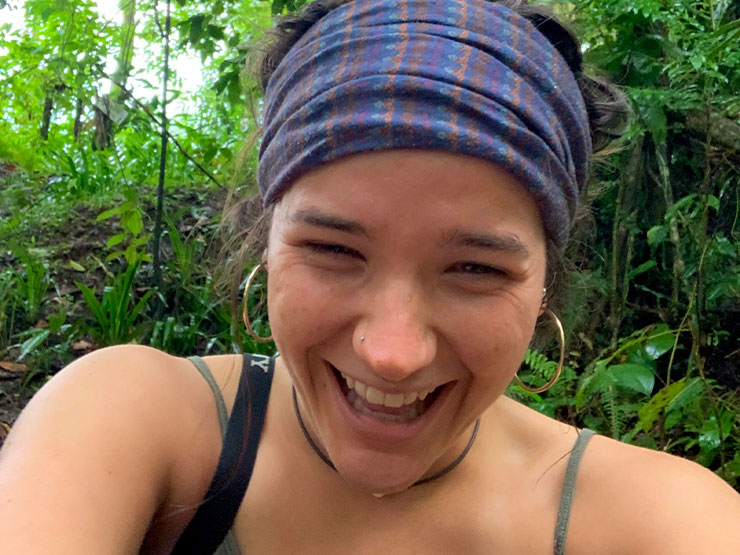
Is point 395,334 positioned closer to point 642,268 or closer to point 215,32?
point 642,268

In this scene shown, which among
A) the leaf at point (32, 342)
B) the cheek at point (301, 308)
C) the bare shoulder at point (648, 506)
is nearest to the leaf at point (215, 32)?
the leaf at point (32, 342)

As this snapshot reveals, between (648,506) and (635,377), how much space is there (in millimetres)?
914

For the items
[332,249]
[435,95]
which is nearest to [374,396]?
[332,249]

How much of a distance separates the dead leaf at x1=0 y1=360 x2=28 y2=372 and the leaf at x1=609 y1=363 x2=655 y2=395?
2.55 meters

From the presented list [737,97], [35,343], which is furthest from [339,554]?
[35,343]

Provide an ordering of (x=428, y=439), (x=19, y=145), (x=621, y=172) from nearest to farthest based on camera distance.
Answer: (x=428, y=439)
(x=621, y=172)
(x=19, y=145)

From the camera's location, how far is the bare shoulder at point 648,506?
109 cm

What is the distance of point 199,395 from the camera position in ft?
4.29

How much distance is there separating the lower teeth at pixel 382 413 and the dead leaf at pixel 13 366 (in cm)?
250

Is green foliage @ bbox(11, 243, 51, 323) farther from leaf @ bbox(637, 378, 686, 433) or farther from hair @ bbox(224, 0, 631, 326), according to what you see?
leaf @ bbox(637, 378, 686, 433)

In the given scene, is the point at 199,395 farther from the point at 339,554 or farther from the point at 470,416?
the point at 470,416

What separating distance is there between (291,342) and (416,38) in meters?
0.52

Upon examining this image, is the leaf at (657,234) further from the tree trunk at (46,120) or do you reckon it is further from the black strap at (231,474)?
the tree trunk at (46,120)

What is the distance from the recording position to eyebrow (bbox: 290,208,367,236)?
1.00m
